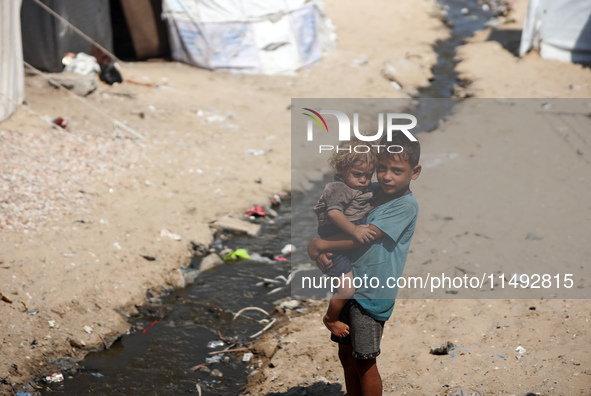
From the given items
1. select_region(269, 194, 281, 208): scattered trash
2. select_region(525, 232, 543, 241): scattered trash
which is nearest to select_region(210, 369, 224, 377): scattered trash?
select_region(269, 194, 281, 208): scattered trash

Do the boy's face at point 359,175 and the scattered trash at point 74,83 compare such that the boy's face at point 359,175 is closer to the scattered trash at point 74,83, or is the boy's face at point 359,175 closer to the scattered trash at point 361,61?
the scattered trash at point 74,83

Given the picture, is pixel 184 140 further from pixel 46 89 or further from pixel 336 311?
pixel 336 311

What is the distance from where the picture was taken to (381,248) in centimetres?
226

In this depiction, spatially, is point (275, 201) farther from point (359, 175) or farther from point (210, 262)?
point (359, 175)

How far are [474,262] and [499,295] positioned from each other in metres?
0.47

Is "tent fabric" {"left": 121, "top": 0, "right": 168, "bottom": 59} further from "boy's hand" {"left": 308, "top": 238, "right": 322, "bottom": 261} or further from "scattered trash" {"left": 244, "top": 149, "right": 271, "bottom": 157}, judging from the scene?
"boy's hand" {"left": 308, "top": 238, "right": 322, "bottom": 261}

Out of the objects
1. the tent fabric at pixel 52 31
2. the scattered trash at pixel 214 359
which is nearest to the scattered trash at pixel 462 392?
the scattered trash at pixel 214 359

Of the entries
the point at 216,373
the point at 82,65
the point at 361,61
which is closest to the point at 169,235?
the point at 216,373

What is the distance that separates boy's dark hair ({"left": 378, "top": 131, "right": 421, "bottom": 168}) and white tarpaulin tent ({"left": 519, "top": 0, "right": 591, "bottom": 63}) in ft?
26.6

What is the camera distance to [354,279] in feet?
7.50

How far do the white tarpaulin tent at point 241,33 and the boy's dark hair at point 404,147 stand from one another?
6.97 meters

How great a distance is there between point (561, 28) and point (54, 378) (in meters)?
8.98

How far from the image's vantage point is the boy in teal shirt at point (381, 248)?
7.38ft

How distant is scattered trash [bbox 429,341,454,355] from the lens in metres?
3.26
